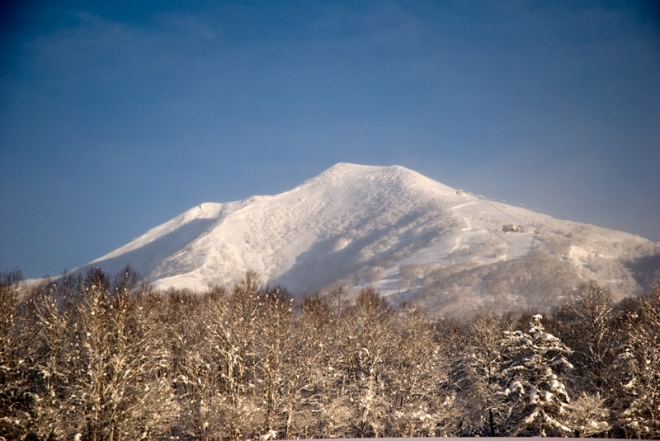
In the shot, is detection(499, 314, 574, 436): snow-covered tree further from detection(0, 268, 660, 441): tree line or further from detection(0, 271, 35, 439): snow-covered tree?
detection(0, 271, 35, 439): snow-covered tree

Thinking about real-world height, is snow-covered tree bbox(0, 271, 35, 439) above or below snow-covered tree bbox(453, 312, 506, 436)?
above

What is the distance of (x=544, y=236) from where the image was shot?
159 metres

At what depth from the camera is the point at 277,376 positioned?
2842 cm

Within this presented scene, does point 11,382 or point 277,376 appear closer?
point 11,382

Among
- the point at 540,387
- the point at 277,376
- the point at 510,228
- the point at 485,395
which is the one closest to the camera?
the point at 540,387

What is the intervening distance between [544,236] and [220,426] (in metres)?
161

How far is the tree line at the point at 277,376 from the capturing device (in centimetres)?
2277

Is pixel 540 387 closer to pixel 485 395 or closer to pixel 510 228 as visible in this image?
pixel 485 395

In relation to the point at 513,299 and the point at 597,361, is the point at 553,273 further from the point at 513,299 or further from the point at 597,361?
the point at 597,361

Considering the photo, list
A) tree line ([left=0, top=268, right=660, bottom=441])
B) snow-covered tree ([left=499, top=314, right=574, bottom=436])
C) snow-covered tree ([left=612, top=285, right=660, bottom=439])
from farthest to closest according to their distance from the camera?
1. snow-covered tree ([left=612, top=285, right=660, bottom=439])
2. tree line ([left=0, top=268, right=660, bottom=441])
3. snow-covered tree ([left=499, top=314, right=574, bottom=436])

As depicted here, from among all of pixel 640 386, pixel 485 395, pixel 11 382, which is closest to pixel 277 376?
pixel 11 382

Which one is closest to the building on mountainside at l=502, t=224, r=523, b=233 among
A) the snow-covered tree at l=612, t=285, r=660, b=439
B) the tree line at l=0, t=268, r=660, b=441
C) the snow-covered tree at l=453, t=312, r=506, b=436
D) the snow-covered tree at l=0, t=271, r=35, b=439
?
the tree line at l=0, t=268, r=660, b=441

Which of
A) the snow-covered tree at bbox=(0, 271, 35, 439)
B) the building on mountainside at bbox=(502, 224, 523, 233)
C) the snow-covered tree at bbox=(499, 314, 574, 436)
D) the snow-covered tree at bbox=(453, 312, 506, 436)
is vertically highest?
the building on mountainside at bbox=(502, 224, 523, 233)

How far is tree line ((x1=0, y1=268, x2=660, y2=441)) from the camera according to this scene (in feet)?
74.7
